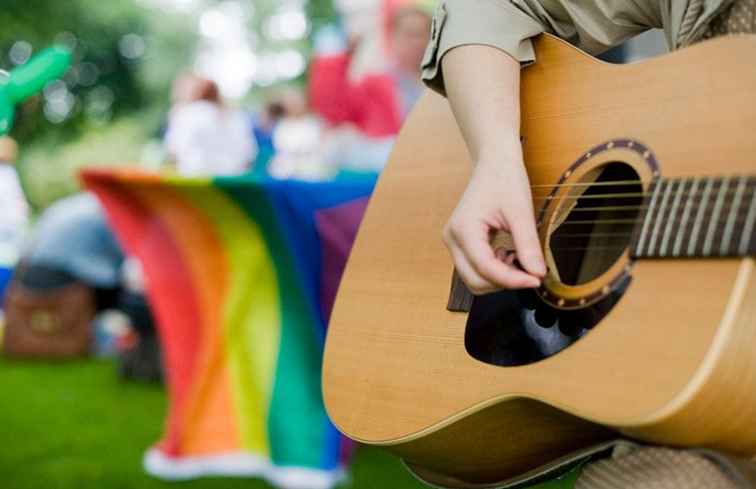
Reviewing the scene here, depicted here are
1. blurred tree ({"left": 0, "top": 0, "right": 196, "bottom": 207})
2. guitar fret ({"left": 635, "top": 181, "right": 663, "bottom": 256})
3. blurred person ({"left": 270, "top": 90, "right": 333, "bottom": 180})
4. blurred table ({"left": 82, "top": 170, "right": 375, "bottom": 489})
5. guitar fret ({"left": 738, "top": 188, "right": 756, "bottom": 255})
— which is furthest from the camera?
blurred tree ({"left": 0, "top": 0, "right": 196, "bottom": 207})

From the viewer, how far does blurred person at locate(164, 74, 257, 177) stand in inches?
189

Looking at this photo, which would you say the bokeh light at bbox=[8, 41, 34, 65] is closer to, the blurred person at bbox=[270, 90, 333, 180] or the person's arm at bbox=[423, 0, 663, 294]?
the blurred person at bbox=[270, 90, 333, 180]

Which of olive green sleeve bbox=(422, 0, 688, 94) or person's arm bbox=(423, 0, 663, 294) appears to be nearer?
person's arm bbox=(423, 0, 663, 294)

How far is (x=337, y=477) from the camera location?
8.86ft

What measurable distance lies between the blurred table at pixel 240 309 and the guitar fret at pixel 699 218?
5.63ft

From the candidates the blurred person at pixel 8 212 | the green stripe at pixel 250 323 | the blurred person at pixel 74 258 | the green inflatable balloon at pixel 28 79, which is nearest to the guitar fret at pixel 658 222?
the green inflatable balloon at pixel 28 79

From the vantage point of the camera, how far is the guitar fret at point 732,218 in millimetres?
789

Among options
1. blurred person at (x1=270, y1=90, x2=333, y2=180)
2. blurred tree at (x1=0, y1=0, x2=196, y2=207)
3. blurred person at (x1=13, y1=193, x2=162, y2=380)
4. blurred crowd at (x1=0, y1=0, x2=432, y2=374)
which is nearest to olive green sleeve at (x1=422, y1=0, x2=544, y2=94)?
blurred crowd at (x1=0, y1=0, x2=432, y2=374)

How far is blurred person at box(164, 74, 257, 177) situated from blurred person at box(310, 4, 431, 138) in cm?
86

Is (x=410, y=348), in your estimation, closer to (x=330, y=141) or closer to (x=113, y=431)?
(x=113, y=431)

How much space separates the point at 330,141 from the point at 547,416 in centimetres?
317

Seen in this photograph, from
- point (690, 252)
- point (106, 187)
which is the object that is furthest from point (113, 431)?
point (690, 252)

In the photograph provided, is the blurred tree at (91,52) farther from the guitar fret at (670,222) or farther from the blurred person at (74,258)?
the guitar fret at (670,222)

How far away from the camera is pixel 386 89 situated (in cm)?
370
